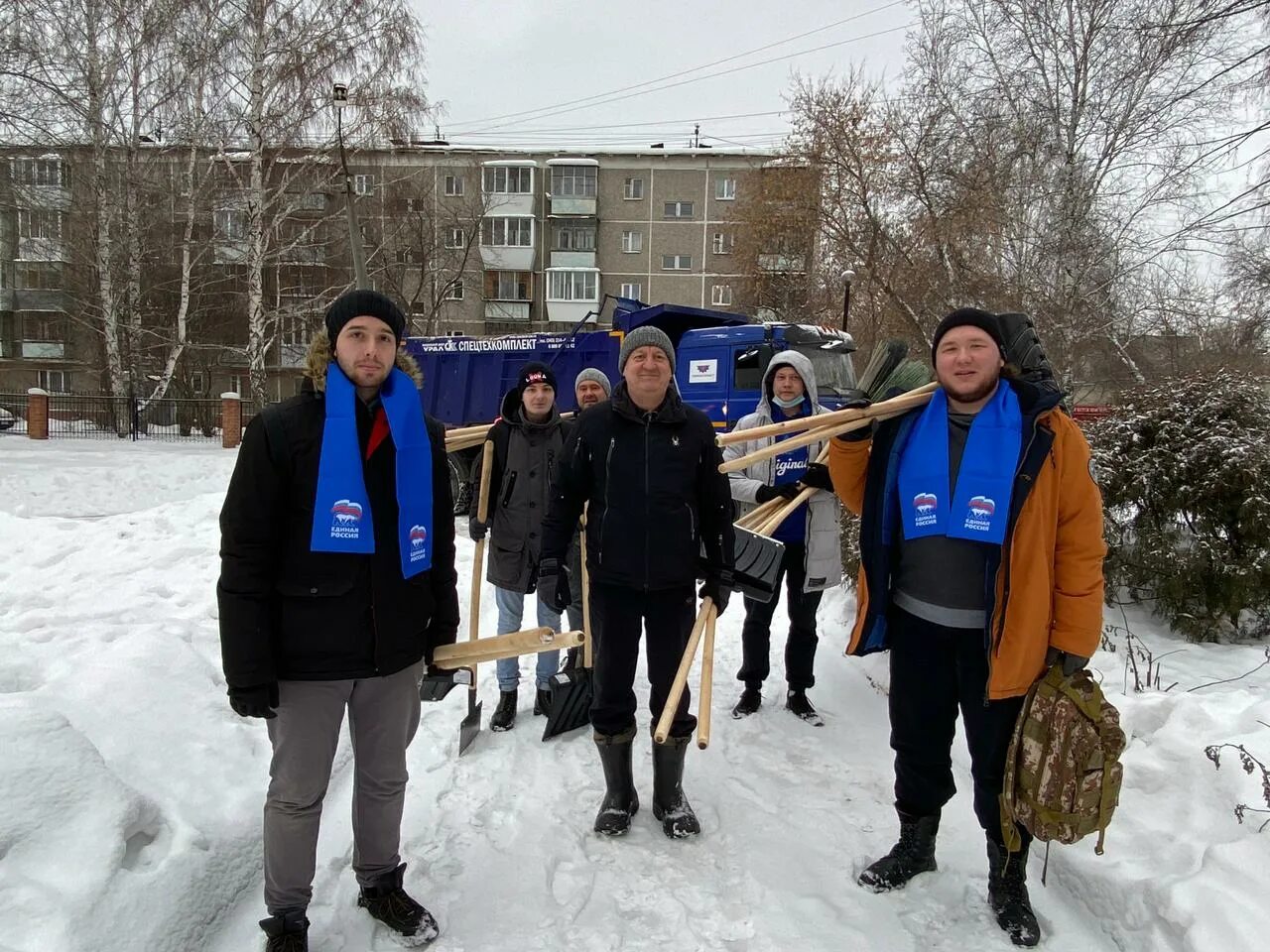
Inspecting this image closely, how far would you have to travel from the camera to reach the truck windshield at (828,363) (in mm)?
8797

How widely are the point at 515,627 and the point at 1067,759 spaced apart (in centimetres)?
266

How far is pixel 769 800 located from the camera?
3094 millimetres

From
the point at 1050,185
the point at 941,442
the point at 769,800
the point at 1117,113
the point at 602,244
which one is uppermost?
the point at 602,244

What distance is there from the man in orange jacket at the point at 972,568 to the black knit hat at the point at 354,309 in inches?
63.2

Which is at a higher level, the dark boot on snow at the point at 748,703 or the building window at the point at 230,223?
the building window at the point at 230,223

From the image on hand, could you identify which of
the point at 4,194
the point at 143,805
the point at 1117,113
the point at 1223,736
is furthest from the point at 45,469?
the point at 1117,113

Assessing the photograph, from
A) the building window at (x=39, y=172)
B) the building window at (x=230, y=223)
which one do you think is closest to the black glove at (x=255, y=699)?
the building window at (x=39, y=172)

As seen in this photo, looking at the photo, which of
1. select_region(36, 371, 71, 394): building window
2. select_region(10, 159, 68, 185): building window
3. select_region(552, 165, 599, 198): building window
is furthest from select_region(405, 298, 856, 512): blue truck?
select_region(36, 371, 71, 394): building window

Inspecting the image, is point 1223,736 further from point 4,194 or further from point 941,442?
point 4,194

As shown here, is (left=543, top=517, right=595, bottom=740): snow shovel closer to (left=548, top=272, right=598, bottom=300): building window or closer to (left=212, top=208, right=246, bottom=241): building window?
(left=212, top=208, right=246, bottom=241): building window

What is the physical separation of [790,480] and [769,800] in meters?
1.57

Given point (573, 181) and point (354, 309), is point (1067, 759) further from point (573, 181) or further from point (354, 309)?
point (573, 181)

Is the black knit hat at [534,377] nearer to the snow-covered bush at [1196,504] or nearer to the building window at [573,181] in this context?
the snow-covered bush at [1196,504]

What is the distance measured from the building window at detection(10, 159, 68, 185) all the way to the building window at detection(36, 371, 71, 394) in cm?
1399
